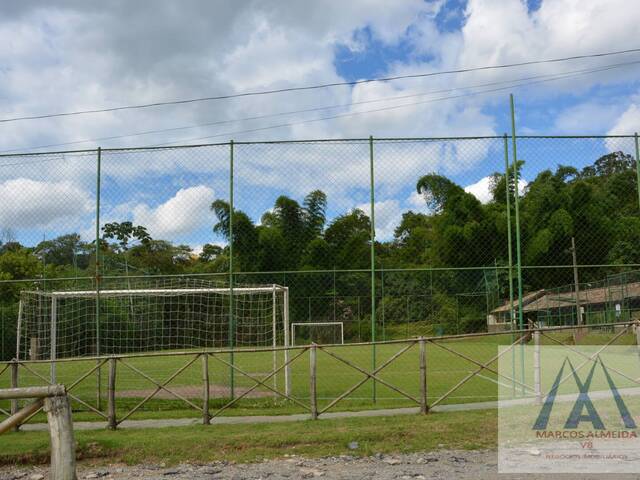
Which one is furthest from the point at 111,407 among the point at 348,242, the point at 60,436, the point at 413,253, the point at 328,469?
the point at 413,253

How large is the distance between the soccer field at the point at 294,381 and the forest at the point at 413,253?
1.60m

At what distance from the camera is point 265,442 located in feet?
26.0

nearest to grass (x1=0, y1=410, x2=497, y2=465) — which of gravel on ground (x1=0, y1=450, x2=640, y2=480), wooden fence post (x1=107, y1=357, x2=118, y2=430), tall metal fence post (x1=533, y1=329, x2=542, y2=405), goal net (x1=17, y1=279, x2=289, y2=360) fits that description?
gravel on ground (x1=0, y1=450, x2=640, y2=480)

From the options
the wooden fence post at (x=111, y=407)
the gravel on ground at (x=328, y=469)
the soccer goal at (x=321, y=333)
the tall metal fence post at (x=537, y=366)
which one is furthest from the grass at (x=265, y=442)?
the soccer goal at (x=321, y=333)

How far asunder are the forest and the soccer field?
1.60m

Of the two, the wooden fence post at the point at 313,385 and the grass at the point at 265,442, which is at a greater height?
the wooden fence post at the point at 313,385

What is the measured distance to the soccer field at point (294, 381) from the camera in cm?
1077

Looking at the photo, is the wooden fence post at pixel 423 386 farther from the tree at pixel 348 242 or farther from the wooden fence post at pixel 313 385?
the tree at pixel 348 242

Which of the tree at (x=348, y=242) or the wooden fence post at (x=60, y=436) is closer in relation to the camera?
the wooden fence post at (x=60, y=436)

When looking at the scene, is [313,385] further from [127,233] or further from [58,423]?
[127,233]

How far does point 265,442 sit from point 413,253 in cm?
2020

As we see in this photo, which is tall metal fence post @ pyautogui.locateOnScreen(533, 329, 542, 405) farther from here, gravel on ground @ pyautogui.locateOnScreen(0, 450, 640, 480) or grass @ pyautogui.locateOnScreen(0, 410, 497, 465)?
gravel on ground @ pyautogui.locateOnScreen(0, 450, 640, 480)

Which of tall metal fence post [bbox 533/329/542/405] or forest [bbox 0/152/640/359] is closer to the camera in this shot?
tall metal fence post [bbox 533/329/542/405]

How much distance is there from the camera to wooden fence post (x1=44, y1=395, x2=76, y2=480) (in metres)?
4.29
